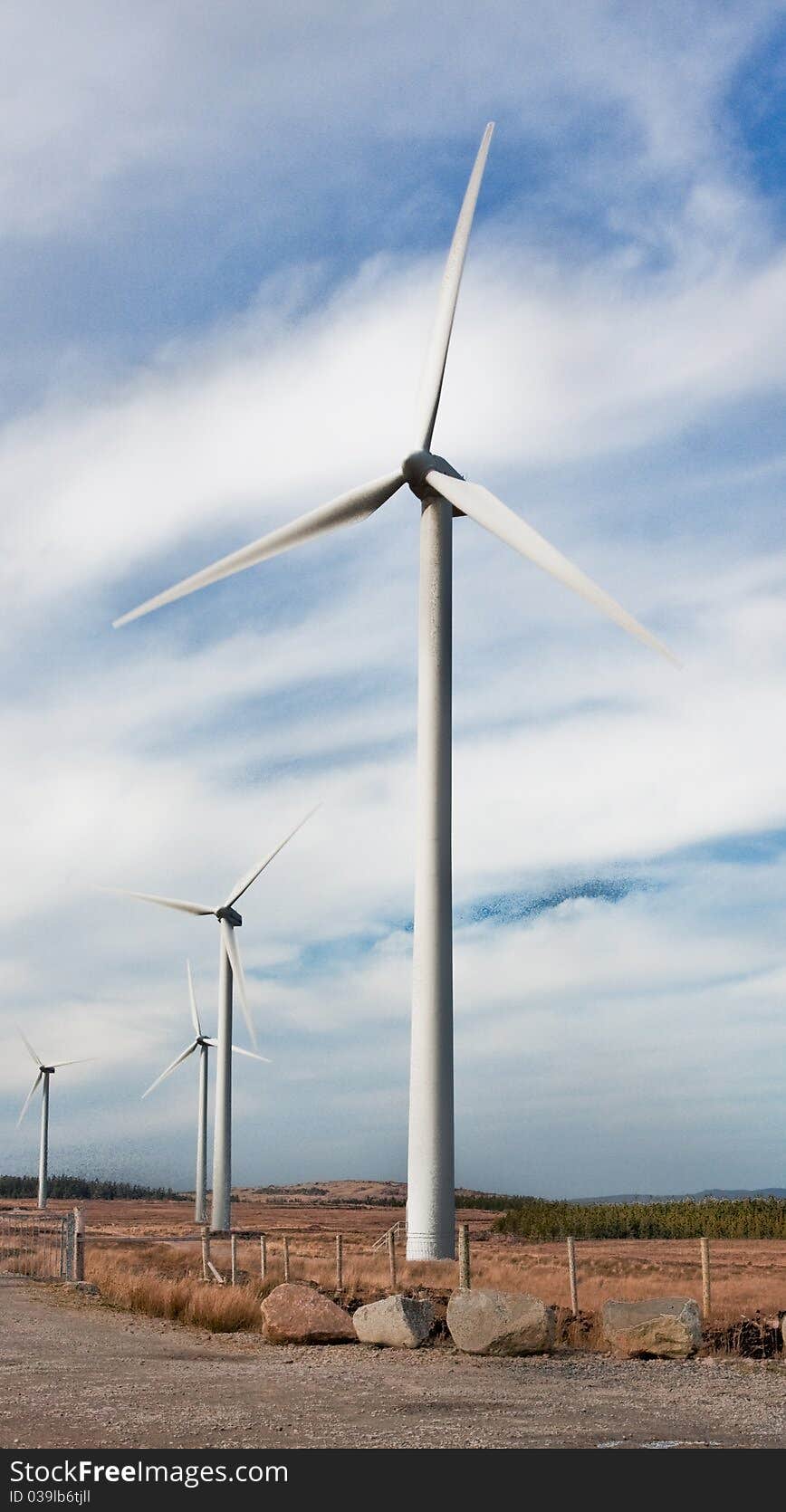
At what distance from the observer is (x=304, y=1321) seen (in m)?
20.8

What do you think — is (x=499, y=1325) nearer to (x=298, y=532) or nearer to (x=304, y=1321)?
(x=304, y=1321)

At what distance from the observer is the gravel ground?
12.8 m

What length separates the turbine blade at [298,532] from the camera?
2747cm

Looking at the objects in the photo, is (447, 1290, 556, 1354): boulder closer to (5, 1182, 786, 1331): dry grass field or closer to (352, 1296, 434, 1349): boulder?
(352, 1296, 434, 1349): boulder

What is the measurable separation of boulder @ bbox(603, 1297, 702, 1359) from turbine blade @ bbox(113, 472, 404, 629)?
14862 millimetres

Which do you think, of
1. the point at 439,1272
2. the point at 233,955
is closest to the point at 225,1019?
the point at 233,955

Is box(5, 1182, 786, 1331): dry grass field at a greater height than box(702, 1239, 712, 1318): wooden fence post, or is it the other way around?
box(702, 1239, 712, 1318): wooden fence post

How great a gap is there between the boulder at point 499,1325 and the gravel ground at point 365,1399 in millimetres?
306

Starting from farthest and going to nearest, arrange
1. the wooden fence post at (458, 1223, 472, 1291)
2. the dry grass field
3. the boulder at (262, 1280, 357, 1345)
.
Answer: the dry grass field, the wooden fence post at (458, 1223, 472, 1291), the boulder at (262, 1280, 357, 1345)

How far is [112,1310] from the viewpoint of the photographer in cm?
2972

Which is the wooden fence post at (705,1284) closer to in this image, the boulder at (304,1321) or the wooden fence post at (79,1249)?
the boulder at (304,1321)

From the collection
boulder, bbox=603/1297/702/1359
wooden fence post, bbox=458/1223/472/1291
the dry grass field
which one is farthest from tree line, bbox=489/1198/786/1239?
boulder, bbox=603/1297/702/1359
